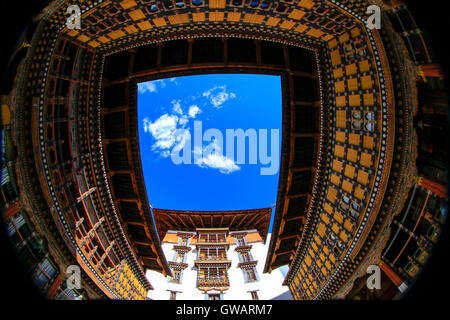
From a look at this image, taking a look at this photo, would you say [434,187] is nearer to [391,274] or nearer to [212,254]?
[391,274]

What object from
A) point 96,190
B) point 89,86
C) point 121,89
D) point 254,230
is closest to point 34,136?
point 89,86

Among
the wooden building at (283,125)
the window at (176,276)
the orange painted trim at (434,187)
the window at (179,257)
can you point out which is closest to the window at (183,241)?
the window at (179,257)

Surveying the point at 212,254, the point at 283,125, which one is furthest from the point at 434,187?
the point at 212,254

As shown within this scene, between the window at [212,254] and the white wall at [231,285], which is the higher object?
the window at [212,254]

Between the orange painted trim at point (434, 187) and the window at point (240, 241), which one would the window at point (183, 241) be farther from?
the orange painted trim at point (434, 187)

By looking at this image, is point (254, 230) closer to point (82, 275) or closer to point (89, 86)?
point (82, 275)

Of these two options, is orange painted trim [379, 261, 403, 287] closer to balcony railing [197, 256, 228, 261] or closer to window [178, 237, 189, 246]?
balcony railing [197, 256, 228, 261]

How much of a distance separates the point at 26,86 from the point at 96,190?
10.2 meters

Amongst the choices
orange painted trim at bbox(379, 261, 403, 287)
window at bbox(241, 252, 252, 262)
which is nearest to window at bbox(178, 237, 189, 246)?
window at bbox(241, 252, 252, 262)

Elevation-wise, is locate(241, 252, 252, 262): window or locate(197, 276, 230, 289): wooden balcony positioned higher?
locate(241, 252, 252, 262): window

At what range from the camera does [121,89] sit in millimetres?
17562

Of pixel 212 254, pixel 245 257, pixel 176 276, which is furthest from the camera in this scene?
pixel 212 254
